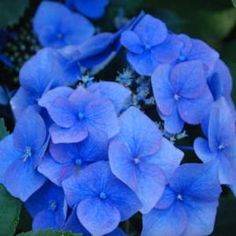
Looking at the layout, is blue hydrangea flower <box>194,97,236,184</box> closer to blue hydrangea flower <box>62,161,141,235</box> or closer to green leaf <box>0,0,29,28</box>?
blue hydrangea flower <box>62,161,141,235</box>

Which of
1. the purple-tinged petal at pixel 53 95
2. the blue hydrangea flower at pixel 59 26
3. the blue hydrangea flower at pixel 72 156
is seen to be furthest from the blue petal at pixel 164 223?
the blue hydrangea flower at pixel 59 26

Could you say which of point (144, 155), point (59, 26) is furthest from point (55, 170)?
point (59, 26)

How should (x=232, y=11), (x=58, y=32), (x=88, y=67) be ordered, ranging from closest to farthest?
(x=88, y=67) → (x=58, y=32) → (x=232, y=11)

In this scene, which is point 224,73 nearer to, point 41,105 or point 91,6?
point 41,105

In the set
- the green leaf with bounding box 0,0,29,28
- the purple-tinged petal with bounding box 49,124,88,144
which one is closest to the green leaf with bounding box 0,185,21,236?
the purple-tinged petal with bounding box 49,124,88,144

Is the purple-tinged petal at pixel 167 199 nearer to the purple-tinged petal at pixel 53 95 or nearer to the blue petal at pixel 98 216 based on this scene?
the blue petal at pixel 98 216

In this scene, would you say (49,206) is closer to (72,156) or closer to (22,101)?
(72,156)

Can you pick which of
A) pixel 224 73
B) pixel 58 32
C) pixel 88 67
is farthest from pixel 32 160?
pixel 58 32
